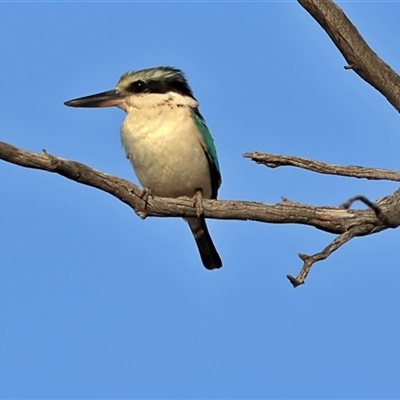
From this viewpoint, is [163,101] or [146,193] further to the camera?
[163,101]

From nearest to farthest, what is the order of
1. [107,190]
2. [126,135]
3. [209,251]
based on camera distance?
[107,190] < [126,135] < [209,251]

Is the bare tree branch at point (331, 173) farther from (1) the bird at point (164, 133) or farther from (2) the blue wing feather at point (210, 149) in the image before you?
(2) the blue wing feather at point (210, 149)

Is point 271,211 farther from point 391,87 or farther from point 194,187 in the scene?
point 194,187

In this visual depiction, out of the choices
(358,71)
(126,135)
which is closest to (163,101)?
(126,135)

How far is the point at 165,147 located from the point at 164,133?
11 cm

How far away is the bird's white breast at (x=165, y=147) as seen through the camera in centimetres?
612

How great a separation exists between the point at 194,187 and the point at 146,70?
3.51 feet

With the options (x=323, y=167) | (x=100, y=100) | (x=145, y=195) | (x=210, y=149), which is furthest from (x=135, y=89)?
(x=323, y=167)

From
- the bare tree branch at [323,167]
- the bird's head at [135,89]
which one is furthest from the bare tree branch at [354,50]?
the bird's head at [135,89]

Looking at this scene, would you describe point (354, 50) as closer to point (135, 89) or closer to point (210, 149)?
point (210, 149)

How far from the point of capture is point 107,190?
472 centimetres

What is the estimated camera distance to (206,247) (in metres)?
7.30

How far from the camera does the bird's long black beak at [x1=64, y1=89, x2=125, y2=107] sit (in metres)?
6.55

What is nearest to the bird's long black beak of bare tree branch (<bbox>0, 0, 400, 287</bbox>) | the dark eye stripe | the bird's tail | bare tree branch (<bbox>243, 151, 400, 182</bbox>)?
the dark eye stripe
